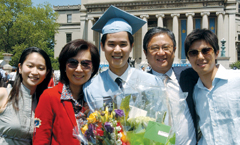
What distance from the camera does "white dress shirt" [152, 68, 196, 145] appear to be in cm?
200

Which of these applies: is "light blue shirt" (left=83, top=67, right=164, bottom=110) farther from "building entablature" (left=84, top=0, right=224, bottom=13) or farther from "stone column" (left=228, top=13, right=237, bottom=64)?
"stone column" (left=228, top=13, right=237, bottom=64)

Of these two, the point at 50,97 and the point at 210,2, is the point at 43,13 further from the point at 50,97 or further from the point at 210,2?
the point at 50,97

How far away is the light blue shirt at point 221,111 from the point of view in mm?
2449

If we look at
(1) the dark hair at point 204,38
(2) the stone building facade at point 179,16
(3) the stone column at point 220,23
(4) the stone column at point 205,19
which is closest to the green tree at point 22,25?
(2) the stone building facade at point 179,16

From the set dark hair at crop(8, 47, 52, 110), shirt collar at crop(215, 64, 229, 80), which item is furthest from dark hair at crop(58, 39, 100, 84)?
shirt collar at crop(215, 64, 229, 80)

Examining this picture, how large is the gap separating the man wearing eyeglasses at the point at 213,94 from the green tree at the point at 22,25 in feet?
108

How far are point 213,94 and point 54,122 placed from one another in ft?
6.57

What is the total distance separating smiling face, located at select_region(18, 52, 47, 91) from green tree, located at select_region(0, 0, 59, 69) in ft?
104

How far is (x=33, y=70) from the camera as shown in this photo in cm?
291

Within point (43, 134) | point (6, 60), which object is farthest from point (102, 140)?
point (6, 60)

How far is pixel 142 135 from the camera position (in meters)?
1.72

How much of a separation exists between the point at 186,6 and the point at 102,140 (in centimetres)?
3691

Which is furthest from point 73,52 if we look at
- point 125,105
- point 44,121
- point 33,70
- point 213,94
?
point 213,94

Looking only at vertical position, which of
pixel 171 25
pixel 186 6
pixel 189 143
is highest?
pixel 186 6
